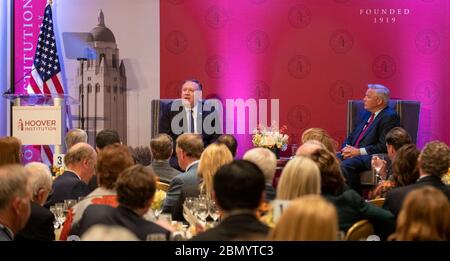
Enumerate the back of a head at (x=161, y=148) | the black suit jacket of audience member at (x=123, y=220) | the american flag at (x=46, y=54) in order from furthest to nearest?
1. the american flag at (x=46, y=54)
2. the back of a head at (x=161, y=148)
3. the black suit jacket of audience member at (x=123, y=220)

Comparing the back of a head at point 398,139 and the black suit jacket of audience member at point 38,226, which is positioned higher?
the back of a head at point 398,139

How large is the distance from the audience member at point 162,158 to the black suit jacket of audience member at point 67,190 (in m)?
1.07

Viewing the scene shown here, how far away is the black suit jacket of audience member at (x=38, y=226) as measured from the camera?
3458mm

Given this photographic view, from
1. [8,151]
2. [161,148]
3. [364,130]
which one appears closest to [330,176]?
[161,148]

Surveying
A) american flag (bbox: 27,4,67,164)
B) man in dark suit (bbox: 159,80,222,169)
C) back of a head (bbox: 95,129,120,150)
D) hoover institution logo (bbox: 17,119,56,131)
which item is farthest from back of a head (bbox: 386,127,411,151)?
american flag (bbox: 27,4,67,164)

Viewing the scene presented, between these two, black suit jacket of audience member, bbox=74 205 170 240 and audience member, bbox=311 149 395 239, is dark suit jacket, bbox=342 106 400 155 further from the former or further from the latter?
black suit jacket of audience member, bbox=74 205 170 240

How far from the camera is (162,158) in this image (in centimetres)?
570

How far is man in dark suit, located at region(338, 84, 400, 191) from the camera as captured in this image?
7.59 m

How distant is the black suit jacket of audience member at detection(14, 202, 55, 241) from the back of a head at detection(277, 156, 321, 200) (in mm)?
1254

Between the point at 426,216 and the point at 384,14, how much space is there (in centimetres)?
718

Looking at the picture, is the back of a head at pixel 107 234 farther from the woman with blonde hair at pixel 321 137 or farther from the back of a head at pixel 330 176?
the woman with blonde hair at pixel 321 137

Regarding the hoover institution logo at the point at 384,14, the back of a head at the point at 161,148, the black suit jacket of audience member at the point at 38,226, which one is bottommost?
the black suit jacket of audience member at the point at 38,226

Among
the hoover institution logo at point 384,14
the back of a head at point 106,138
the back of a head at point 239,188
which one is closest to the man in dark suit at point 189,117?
the back of a head at point 106,138
